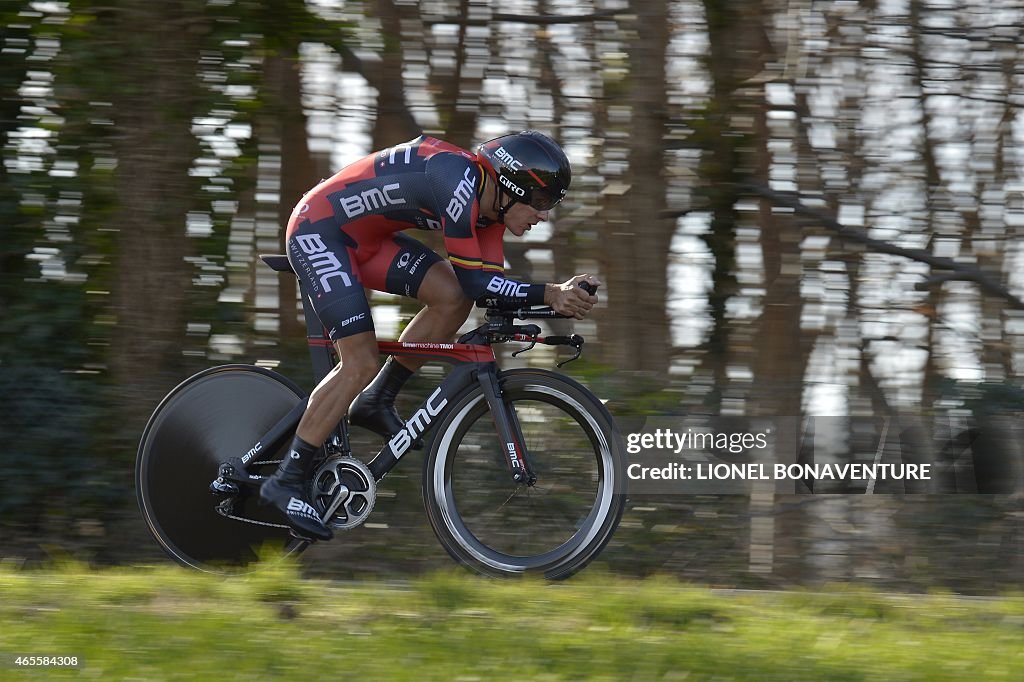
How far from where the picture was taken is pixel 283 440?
578 cm

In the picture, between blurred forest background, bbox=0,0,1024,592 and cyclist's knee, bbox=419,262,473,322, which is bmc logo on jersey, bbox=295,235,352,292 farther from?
blurred forest background, bbox=0,0,1024,592

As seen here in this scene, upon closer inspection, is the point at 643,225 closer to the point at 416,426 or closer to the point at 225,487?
the point at 416,426

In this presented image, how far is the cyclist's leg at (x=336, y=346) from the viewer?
5.54m

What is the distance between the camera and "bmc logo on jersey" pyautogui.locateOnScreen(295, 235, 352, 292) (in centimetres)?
554

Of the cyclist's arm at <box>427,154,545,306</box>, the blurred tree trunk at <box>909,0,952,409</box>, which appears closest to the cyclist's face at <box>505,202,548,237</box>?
the cyclist's arm at <box>427,154,545,306</box>

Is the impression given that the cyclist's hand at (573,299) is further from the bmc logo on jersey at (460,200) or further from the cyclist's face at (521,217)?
the bmc logo on jersey at (460,200)

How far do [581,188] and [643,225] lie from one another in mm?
523

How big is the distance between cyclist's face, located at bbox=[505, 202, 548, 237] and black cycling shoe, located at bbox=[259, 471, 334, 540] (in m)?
1.50

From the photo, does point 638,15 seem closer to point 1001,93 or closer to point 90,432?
point 1001,93

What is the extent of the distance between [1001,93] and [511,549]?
4915 millimetres

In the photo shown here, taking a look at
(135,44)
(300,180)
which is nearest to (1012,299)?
(300,180)

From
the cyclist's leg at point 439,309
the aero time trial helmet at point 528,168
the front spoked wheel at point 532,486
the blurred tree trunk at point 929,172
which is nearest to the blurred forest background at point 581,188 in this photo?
the blurred tree trunk at point 929,172

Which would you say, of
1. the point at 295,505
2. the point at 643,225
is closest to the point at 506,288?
the point at 295,505

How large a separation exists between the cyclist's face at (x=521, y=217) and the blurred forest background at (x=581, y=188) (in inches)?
100.0
